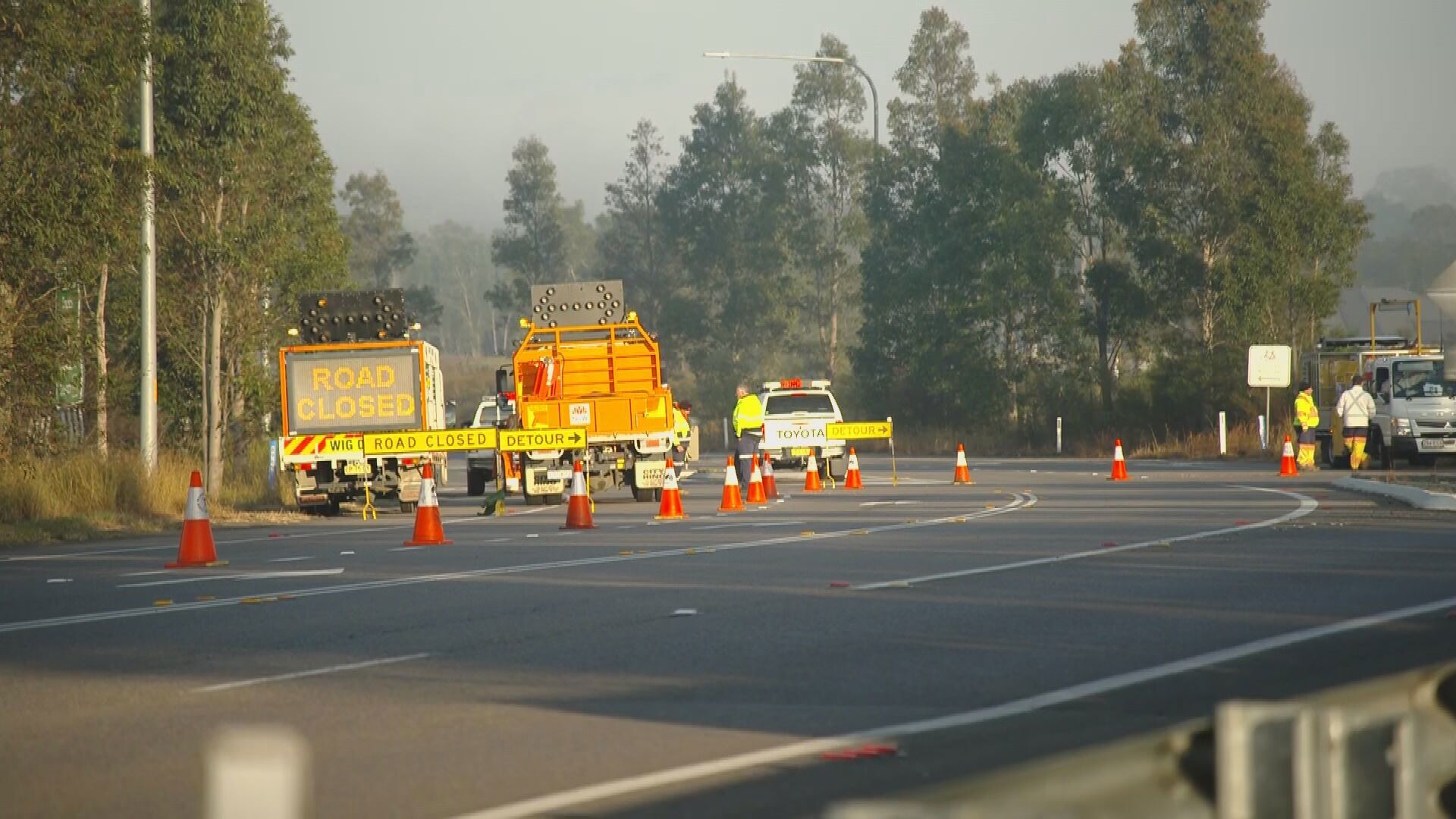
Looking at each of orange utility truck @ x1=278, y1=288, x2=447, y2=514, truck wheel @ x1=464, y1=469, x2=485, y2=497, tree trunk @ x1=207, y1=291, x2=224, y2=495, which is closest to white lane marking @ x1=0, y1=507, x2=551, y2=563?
orange utility truck @ x1=278, y1=288, x2=447, y2=514

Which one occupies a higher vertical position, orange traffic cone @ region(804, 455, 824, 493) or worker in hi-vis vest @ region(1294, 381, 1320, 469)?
worker in hi-vis vest @ region(1294, 381, 1320, 469)

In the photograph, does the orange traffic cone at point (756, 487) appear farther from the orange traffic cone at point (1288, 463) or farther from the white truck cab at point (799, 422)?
the orange traffic cone at point (1288, 463)

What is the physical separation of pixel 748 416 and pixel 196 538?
519 inches

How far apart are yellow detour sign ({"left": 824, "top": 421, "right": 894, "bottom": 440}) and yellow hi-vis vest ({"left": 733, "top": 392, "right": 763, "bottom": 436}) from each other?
3.62m

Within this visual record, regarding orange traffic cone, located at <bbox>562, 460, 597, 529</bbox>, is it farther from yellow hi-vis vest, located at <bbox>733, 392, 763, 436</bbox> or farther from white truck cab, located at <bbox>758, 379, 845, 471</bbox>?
white truck cab, located at <bbox>758, 379, 845, 471</bbox>

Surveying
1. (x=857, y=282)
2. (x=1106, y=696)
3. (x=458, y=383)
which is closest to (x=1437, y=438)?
(x=1106, y=696)

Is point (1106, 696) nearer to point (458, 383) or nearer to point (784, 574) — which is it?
point (784, 574)

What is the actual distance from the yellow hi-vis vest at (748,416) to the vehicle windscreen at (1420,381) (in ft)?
44.0

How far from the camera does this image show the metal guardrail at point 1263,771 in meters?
3.64

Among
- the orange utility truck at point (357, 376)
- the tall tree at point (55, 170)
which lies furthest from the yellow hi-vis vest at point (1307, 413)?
the tall tree at point (55, 170)

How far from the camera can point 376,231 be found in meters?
118

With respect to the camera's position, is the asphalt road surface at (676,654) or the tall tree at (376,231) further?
the tall tree at (376,231)

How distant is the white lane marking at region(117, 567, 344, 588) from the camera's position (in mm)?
14562

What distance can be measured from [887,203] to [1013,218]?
1130 centimetres
